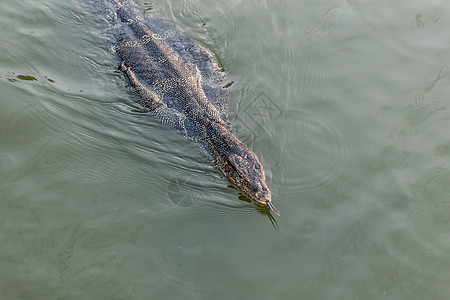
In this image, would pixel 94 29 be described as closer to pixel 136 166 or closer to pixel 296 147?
pixel 136 166

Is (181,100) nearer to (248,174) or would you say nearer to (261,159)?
(261,159)

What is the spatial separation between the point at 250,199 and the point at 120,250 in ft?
5.98

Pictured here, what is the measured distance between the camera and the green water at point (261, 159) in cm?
462

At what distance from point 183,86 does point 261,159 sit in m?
1.97

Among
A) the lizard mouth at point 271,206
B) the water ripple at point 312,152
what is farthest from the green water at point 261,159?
the lizard mouth at point 271,206

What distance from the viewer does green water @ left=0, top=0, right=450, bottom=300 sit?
4617 millimetres

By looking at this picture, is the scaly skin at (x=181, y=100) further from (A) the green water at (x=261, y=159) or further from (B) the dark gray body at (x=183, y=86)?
(A) the green water at (x=261, y=159)

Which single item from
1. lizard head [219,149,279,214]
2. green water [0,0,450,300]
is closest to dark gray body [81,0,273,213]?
lizard head [219,149,279,214]

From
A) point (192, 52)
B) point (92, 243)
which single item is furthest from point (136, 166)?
point (192, 52)

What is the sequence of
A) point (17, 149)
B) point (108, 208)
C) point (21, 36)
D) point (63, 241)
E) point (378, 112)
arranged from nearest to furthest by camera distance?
1. point (63, 241)
2. point (108, 208)
3. point (17, 149)
4. point (378, 112)
5. point (21, 36)

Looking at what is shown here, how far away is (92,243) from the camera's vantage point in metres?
4.82

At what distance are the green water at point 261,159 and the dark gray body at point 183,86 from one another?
216 mm

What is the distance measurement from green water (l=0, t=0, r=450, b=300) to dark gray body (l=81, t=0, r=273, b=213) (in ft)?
0.71

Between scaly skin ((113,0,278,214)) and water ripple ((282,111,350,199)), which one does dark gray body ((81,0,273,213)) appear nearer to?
scaly skin ((113,0,278,214))
